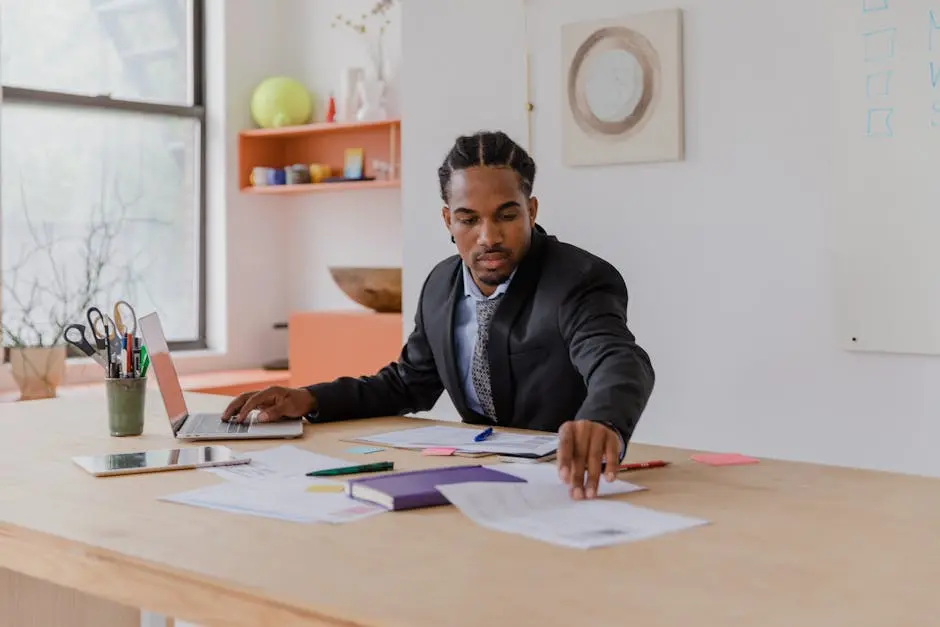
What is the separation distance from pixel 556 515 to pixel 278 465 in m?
0.51

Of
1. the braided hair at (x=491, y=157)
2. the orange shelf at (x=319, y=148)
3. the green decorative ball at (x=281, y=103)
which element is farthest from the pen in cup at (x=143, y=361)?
the green decorative ball at (x=281, y=103)

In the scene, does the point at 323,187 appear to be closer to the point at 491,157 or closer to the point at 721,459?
the point at 491,157

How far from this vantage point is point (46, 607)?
204cm

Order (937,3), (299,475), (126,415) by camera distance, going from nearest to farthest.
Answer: (299,475) → (126,415) → (937,3)

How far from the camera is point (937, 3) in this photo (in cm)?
256

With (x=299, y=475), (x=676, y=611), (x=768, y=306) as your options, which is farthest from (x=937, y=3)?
(x=676, y=611)

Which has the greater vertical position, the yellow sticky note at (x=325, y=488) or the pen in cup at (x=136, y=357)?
the pen in cup at (x=136, y=357)

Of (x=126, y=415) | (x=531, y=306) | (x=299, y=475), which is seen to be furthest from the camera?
(x=531, y=306)

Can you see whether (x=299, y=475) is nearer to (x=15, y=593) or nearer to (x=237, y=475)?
(x=237, y=475)

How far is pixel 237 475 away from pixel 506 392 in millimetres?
790

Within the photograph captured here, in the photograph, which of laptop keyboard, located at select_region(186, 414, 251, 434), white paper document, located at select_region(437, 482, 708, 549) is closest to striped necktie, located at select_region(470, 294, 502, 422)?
laptop keyboard, located at select_region(186, 414, 251, 434)

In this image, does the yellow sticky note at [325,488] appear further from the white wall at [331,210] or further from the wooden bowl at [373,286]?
the white wall at [331,210]

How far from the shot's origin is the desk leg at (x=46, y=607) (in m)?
1.98

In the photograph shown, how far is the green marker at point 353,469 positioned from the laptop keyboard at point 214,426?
41 cm
